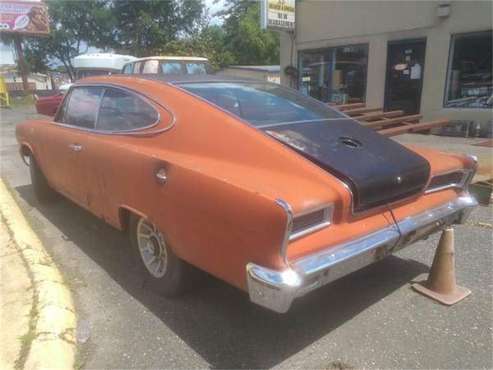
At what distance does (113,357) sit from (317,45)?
1209 cm

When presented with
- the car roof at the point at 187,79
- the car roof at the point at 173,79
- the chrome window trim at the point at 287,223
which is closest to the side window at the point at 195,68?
the car roof at the point at 173,79

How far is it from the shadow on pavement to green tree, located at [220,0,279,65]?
37.2 m

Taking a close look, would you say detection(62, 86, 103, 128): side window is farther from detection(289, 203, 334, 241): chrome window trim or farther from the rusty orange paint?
detection(289, 203, 334, 241): chrome window trim

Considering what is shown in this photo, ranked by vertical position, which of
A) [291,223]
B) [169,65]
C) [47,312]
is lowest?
[47,312]

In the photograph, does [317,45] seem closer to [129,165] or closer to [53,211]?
[53,211]

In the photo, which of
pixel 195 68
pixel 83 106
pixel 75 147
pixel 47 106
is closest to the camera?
pixel 75 147

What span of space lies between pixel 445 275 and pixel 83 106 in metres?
3.44

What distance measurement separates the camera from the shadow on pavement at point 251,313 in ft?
8.57

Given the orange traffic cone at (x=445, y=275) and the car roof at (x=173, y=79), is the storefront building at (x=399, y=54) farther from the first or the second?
the car roof at (x=173, y=79)

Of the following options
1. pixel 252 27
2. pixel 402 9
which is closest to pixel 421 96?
pixel 402 9

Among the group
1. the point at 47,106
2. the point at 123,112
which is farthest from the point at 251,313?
the point at 47,106

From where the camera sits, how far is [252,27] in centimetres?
3881

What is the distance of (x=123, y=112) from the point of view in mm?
3488

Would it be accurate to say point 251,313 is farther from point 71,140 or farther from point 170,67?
point 170,67
